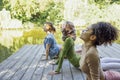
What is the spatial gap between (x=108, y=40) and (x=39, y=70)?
2.47 metres

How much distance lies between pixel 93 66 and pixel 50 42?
10.5ft

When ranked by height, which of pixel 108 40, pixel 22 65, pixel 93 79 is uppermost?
pixel 108 40

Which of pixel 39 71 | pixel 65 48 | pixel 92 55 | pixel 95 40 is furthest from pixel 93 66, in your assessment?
pixel 39 71

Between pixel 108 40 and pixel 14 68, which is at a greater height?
pixel 108 40

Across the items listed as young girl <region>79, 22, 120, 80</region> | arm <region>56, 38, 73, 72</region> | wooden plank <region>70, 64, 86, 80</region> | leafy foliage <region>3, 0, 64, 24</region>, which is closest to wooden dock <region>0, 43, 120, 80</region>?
wooden plank <region>70, 64, 86, 80</region>

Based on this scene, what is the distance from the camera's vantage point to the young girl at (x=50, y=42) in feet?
17.4

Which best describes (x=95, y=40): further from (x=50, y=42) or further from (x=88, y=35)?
(x=50, y=42)

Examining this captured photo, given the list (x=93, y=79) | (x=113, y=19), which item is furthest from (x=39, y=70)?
(x=113, y=19)

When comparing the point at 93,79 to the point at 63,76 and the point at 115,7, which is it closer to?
the point at 63,76

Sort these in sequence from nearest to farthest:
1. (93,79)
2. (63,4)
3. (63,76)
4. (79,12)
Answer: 1. (93,79)
2. (63,76)
3. (79,12)
4. (63,4)

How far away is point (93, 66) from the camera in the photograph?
228 centimetres

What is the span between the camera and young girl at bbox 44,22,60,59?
5293mm

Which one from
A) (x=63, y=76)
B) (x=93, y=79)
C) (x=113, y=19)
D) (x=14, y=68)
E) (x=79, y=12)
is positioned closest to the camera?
(x=93, y=79)

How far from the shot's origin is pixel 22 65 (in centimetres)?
512
